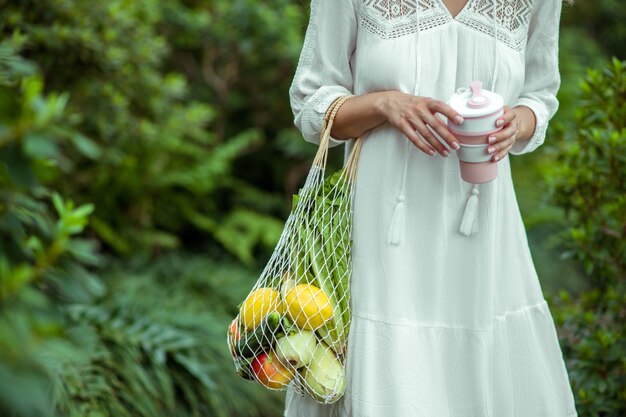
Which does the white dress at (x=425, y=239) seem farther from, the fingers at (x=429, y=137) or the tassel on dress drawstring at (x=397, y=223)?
the fingers at (x=429, y=137)

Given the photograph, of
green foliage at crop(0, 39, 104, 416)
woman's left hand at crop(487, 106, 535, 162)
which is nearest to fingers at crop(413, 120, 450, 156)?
woman's left hand at crop(487, 106, 535, 162)

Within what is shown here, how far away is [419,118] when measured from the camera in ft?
6.72

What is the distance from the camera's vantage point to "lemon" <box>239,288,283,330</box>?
2148mm

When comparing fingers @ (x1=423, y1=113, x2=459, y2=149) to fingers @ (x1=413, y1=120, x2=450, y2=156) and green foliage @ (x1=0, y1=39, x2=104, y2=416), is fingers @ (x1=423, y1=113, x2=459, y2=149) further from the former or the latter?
green foliage @ (x1=0, y1=39, x2=104, y2=416)

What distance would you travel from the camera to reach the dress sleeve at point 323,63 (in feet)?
7.40

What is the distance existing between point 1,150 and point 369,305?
4.17 feet

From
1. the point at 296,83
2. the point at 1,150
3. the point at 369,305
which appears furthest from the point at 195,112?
the point at 1,150

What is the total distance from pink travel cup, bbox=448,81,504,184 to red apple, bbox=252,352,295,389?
27.9 inches

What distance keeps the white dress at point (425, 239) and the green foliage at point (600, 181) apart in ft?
3.39

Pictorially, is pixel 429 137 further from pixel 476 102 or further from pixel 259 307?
pixel 259 307

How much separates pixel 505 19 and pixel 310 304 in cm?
97

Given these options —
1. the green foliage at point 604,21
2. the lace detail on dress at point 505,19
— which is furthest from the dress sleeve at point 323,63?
the green foliage at point 604,21

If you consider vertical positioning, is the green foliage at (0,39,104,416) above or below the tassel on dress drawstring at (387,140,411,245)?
above

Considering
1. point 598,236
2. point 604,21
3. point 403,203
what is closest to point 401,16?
point 403,203
